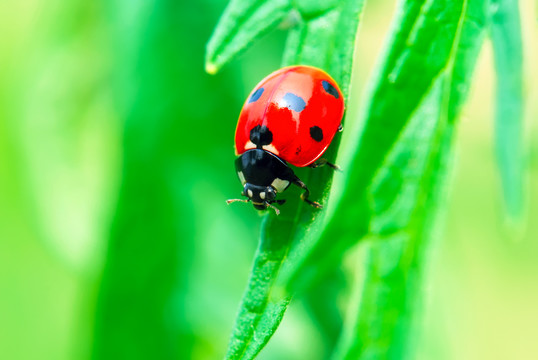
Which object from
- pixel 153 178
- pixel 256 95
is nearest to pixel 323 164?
pixel 256 95

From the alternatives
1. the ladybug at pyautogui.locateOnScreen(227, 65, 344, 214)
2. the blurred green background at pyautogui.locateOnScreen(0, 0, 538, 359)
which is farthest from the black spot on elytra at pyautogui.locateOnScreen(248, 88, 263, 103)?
the blurred green background at pyautogui.locateOnScreen(0, 0, 538, 359)

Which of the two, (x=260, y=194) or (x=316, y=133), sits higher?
(x=316, y=133)

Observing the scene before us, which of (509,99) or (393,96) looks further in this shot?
(509,99)

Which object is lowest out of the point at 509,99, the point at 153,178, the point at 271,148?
the point at 153,178

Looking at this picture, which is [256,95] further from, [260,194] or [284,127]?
[260,194]

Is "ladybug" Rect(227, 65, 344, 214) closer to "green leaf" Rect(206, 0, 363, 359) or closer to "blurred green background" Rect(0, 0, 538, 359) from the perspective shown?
"green leaf" Rect(206, 0, 363, 359)

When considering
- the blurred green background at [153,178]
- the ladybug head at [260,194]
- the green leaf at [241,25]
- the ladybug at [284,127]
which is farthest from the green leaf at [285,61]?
the blurred green background at [153,178]
